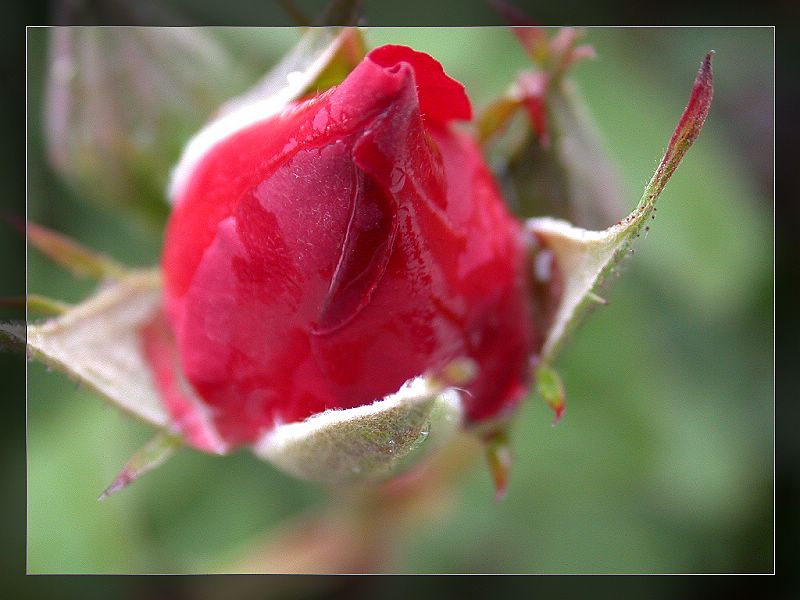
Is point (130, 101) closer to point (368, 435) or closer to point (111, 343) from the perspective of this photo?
point (111, 343)

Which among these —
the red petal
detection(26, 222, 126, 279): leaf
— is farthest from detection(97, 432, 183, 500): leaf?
the red petal

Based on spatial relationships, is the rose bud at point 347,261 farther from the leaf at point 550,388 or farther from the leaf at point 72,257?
the leaf at point 72,257

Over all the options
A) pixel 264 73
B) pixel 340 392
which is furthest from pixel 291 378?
pixel 264 73

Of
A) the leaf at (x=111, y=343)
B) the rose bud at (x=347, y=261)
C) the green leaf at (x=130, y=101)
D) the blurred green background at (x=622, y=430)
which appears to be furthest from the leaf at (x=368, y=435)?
the blurred green background at (x=622, y=430)

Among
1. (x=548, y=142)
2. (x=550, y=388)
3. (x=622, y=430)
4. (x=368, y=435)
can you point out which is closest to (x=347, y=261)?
(x=368, y=435)

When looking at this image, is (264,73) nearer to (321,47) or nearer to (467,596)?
(321,47)

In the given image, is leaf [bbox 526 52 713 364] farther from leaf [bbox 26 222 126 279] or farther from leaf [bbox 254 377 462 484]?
leaf [bbox 26 222 126 279]
